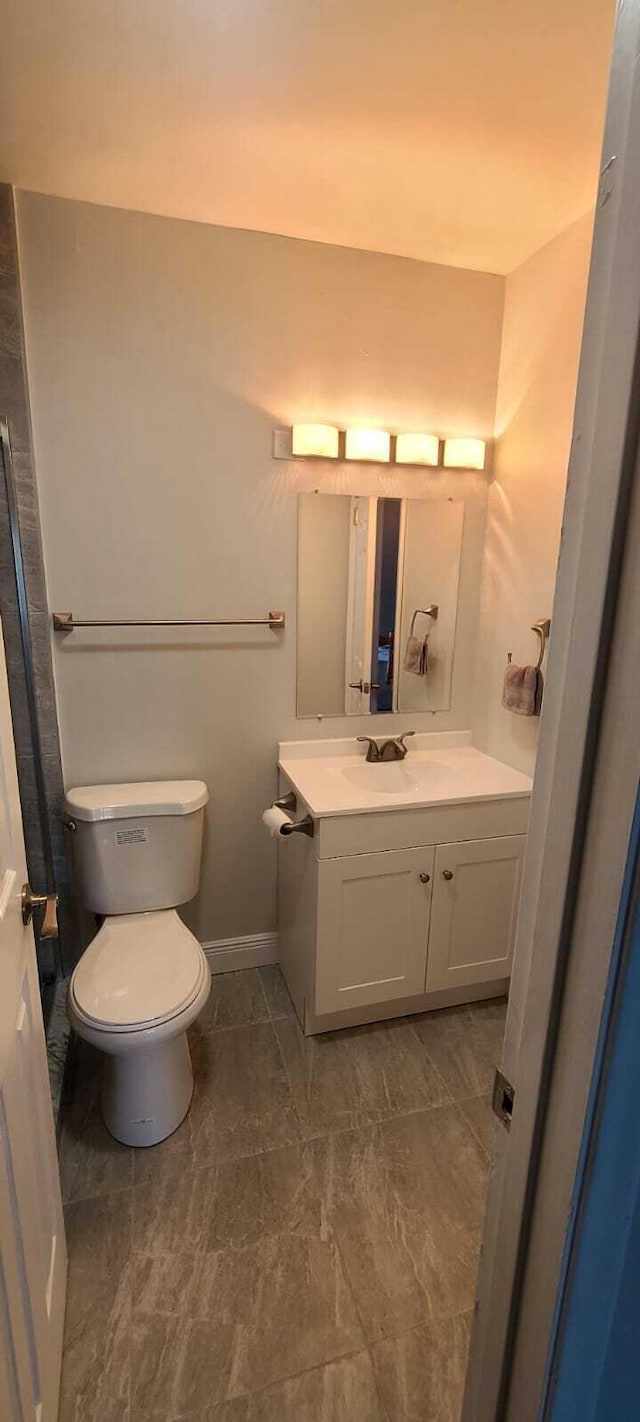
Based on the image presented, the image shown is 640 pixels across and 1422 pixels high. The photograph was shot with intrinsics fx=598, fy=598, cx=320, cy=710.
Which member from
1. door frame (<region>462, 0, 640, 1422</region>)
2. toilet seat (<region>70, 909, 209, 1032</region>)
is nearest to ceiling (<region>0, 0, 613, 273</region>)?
door frame (<region>462, 0, 640, 1422</region>)

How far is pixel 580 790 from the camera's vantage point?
0.46 m

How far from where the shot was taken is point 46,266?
166 centimetres

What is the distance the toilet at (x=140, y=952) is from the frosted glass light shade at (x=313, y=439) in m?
1.14

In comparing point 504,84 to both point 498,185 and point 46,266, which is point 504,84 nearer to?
point 498,185

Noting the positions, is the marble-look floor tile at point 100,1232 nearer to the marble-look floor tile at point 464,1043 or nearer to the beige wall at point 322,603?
the marble-look floor tile at point 464,1043

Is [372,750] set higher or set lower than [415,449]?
lower

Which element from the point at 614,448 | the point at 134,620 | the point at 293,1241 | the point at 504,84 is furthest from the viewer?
the point at 134,620

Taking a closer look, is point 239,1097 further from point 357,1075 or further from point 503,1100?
point 503,1100

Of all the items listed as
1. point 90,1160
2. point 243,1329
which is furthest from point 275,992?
point 243,1329

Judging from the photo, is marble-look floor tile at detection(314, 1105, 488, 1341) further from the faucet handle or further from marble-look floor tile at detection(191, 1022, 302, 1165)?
the faucet handle

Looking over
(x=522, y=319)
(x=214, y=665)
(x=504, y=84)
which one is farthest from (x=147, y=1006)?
(x=522, y=319)

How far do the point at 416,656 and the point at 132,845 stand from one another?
119 centimetres

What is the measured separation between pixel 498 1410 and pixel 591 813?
63 cm

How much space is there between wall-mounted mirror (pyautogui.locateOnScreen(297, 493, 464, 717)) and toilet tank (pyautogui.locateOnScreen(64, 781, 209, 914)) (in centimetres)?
58
